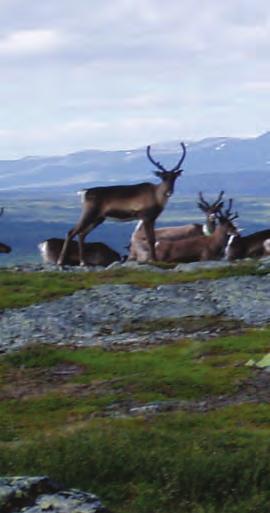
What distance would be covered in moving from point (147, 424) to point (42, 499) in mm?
4621

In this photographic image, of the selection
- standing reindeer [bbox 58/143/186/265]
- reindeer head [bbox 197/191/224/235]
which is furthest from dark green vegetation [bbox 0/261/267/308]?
reindeer head [bbox 197/191/224/235]

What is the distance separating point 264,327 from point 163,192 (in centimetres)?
1337

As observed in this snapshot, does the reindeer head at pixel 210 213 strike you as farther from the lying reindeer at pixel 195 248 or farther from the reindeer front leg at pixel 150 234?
the reindeer front leg at pixel 150 234

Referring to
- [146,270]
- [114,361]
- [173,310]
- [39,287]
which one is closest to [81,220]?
[146,270]

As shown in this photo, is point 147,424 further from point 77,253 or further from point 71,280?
point 77,253

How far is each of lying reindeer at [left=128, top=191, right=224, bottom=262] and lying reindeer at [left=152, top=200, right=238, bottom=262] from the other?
57 cm

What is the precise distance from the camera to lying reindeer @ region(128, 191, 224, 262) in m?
38.6

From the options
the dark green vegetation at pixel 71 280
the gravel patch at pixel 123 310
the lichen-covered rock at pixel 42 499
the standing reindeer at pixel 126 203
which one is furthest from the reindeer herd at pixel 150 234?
the lichen-covered rock at pixel 42 499

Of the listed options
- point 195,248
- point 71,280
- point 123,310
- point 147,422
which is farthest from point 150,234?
point 147,422

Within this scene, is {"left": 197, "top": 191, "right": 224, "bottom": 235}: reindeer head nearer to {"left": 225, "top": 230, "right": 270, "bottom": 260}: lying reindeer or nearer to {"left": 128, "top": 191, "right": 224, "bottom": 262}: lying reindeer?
{"left": 128, "top": 191, "right": 224, "bottom": 262}: lying reindeer

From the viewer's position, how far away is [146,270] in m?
30.6

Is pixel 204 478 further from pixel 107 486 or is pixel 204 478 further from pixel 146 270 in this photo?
pixel 146 270

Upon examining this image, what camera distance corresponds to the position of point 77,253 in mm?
38094

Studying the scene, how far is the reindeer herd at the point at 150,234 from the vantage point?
34.9 metres
